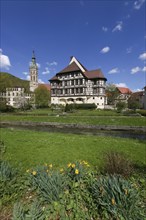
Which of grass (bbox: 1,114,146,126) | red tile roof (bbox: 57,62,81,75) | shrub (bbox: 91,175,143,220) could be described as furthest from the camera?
red tile roof (bbox: 57,62,81,75)

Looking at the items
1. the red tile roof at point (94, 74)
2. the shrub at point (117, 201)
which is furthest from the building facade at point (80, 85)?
the shrub at point (117, 201)

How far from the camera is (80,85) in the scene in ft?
176

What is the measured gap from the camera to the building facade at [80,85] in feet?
174

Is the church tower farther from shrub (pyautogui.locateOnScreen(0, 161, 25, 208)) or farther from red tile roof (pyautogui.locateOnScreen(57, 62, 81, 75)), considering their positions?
shrub (pyautogui.locateOnScreen(0, 161, 25, 208))

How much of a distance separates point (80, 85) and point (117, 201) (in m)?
52.2

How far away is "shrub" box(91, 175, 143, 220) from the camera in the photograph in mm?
2492

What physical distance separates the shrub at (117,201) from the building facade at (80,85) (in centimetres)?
5106

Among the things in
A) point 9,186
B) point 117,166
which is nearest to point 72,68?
point 117,166

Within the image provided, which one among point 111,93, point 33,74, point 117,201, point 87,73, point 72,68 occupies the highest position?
point 33,74

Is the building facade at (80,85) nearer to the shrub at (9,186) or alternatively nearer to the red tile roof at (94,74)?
the red tile roof at (94,74)

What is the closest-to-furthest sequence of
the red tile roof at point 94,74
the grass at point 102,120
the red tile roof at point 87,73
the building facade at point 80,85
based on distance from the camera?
the grass at point 102,120 → the red tile roof at point 94,74 → the red tile roof at point 87,73 → the building facade at point 80,85

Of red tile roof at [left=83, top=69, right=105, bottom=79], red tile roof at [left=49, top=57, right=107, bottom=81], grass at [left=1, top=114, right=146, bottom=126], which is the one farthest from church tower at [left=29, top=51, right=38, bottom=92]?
grass at [left=1, top=114, right=146, bottom=126]

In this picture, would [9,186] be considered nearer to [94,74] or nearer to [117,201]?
[117,201]

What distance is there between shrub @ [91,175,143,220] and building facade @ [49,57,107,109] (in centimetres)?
5106
